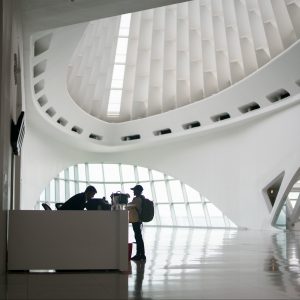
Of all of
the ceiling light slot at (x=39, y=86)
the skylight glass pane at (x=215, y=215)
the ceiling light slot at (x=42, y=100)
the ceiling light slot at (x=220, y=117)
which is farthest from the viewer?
the skylight glass pane at (x=215, y=215)

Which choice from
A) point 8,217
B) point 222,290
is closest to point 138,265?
point 8,217

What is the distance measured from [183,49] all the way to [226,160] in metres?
9.00

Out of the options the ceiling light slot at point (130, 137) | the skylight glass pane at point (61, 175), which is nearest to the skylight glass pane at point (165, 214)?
the ceiling light slot at point (130, 137)

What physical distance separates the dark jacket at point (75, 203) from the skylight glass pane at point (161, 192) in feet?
103

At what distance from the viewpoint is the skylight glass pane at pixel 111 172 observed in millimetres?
42500

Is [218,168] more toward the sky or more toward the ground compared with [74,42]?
more toward the ground

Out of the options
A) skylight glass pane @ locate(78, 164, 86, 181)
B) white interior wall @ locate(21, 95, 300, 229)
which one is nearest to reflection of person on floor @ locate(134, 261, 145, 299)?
white interior wall @ locate(21, 95, 300, 229)

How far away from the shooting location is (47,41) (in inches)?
643

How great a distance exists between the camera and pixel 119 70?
30391 millimetres

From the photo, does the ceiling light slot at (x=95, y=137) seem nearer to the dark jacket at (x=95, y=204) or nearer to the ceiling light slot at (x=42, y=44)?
the ceiling light slot at (x=42, y=44)

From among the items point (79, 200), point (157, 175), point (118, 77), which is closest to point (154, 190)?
point (157, 175)

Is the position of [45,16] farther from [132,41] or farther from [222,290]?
[132,41]

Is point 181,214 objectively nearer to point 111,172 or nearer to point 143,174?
point 143,174

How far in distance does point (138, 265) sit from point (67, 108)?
2232cm
